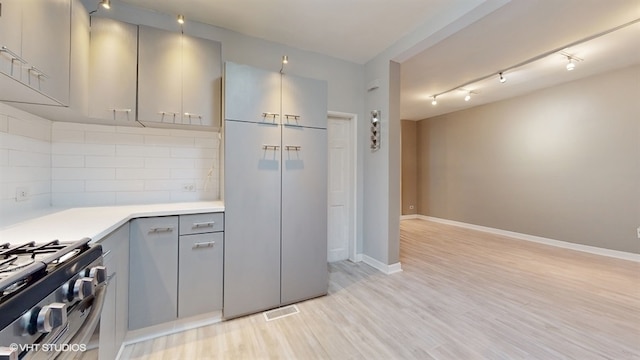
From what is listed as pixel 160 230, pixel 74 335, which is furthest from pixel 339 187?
pixel 74 335

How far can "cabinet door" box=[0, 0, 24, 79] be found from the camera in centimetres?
108

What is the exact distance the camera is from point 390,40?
286 centimetres

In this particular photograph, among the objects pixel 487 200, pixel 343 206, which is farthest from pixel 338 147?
pixel 487 200

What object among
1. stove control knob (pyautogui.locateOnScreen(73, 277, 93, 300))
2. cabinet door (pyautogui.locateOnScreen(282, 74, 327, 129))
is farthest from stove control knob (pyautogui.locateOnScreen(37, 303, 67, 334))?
cabinet door (pyautogui.locateOnScreen(282, 74, 327, 129))

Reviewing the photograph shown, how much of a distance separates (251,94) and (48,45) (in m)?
1.19

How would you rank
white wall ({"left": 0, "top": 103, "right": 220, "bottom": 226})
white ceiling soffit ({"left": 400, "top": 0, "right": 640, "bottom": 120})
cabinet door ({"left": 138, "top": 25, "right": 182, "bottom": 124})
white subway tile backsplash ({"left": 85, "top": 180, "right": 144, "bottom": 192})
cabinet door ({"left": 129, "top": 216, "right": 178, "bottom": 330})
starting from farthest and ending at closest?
1. white ceiling soffit ({"left": 400, "top": 0, "right": 640, "bottom": 120})
2. white subway tile backsplash ({"left": 85, "top": 180, "right": 144, "bottom": 192})
3. cabinet door ({"left": 138, "top": 25, "right": 182, "bottom": 124})
4. cabinet door ({"left": 129, "top": 216, "right": 178, "bottom": 330})
5. white wall ({"left": 0, "top": 103, "right": 220, "bottom": 226})

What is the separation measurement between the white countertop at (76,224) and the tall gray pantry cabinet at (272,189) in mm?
334

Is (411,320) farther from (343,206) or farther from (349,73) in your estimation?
(349,73)

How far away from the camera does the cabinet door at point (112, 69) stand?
187cm

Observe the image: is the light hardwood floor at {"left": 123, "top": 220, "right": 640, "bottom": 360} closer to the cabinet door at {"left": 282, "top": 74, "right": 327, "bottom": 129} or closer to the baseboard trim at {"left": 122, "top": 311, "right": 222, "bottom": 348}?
A: the baseboard trim at {"left": 122, "top": 311, "right": 222, "bottom": 348}

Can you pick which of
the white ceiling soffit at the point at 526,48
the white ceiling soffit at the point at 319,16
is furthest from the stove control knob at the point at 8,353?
the white ceiling soffit at the point at 526,48

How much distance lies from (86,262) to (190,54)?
6.03 ft

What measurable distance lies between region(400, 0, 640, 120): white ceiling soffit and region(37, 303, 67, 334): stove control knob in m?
3.41

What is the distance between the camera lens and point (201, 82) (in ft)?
7.13
